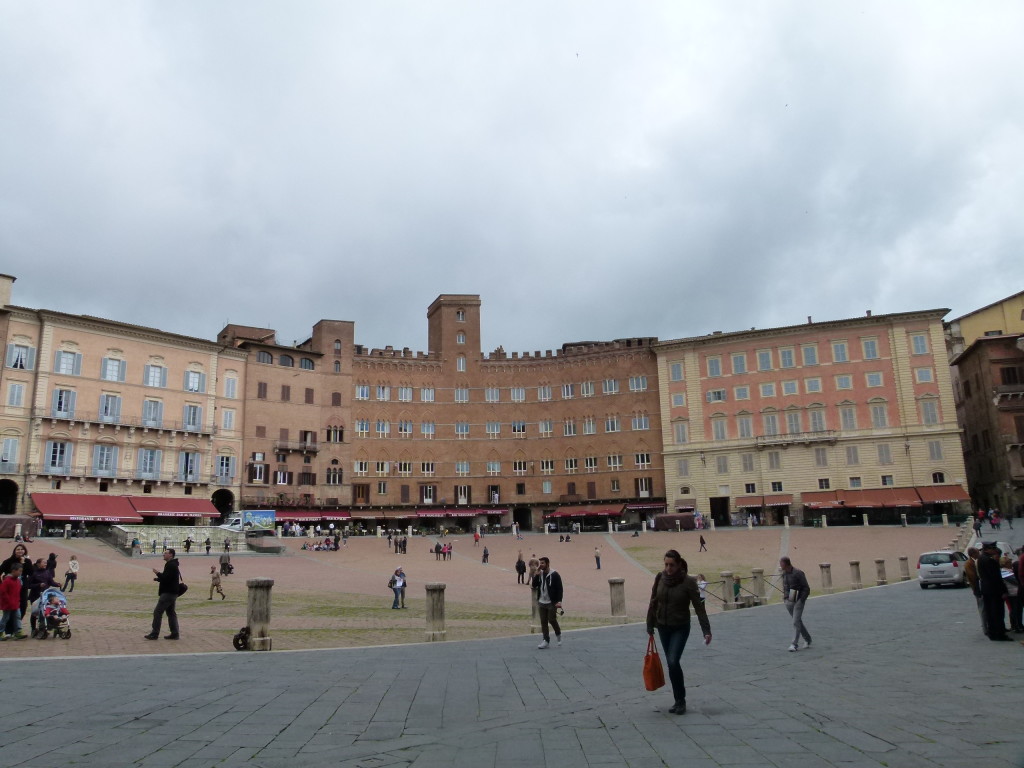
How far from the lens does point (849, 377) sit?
2544 inches

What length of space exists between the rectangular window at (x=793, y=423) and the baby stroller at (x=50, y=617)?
196 ft

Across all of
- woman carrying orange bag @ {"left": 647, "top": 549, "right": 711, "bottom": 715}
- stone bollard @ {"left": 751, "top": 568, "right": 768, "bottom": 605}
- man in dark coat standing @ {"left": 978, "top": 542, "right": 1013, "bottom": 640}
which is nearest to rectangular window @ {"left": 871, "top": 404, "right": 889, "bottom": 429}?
stone bollard @ {"left": 751, "top": 568, "right": 768, "bottom": 605}

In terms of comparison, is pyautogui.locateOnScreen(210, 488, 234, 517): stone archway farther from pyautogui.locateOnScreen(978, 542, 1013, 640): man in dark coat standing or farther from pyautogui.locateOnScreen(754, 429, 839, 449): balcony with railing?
pyautogui.locateOnScreen(978, 542, 1013, 640): man in dark coat standing

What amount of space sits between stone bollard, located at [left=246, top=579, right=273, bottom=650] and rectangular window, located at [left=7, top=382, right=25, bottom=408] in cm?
4997

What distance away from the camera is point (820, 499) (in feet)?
204

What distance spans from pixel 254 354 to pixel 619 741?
217 ft

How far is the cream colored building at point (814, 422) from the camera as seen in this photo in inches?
2414

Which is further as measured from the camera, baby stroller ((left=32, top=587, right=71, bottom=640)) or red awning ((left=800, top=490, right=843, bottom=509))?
red awning ((left=800, top=490, right=843, bottom=509))

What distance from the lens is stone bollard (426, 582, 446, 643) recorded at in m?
15.4

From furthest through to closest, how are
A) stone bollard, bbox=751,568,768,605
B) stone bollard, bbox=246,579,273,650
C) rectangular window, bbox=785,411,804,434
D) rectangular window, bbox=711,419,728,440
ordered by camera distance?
rectangular window, bbox=711,419,728,440 → rectangular window, bbox=785,411,804,434 → stone bollard, bbox=751,568,768,605 → stone bollard, bbox=246,579,273,650

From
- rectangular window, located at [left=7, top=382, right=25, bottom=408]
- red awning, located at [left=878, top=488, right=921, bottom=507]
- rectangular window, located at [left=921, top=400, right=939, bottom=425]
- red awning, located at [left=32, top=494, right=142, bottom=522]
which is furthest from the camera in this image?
rectangular window, located at [left=921, top=400, right=939, bottom=425]

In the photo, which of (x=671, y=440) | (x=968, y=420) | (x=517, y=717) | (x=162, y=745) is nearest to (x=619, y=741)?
(x=517, y=717)

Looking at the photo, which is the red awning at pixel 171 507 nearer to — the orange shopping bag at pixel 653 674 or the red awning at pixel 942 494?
the red awning at pixel 942 494

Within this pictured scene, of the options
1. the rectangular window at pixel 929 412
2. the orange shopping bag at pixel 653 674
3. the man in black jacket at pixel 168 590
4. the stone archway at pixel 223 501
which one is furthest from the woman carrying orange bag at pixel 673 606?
the rectangular window at pixel 929 412
